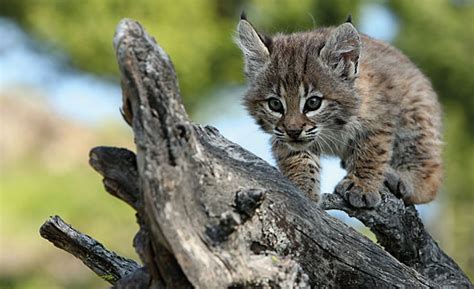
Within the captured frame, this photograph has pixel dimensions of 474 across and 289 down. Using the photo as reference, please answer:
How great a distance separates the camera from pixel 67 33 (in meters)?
14.2

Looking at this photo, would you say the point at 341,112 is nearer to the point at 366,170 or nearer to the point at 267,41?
the point at 366,170

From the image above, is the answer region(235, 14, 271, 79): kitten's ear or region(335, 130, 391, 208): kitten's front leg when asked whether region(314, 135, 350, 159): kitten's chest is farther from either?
region(235, 14, 271, 79): kitten's ear

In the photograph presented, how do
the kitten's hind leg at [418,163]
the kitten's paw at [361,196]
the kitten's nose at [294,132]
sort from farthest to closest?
the kitten's hind leg at [418,163] → the kitten's paw at [361,196] → the kitten's nose at [294,132]

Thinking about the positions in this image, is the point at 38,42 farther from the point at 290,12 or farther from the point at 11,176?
the point at 290,12

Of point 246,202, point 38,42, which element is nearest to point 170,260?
point 246,202

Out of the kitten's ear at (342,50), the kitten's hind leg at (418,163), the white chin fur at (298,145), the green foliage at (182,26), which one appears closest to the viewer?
the white chin fur at (298,145)

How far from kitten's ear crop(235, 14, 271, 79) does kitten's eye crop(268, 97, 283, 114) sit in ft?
0.85

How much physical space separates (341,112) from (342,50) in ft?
1.19

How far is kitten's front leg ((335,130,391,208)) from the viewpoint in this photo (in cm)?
514

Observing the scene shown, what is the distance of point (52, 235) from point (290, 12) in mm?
9809

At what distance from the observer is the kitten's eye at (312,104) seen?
4922 mm

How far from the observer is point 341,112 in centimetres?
514

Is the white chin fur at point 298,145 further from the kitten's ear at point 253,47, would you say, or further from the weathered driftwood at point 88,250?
the weathered driftwood at point 88,250

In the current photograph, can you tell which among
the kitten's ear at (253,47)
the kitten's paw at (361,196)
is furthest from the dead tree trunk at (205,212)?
the kitten's ear at (253,47)
